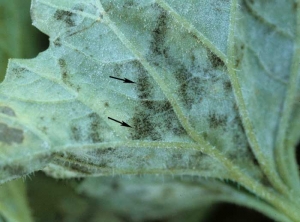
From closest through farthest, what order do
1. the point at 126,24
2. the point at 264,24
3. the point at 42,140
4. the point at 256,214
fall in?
the point at 42,140, the point at 126,24, the point at 264,24, the point at 256,214

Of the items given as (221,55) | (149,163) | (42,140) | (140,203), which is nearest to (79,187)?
(140,203)

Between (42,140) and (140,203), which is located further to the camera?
(140,203)

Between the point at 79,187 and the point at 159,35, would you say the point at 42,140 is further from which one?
the point at 79,187

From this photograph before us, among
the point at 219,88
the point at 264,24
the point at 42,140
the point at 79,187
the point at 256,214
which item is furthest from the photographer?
the point at 256,214

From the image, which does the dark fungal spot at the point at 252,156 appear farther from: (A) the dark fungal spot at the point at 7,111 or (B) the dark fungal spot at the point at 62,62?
(A) the dark fungal spot at the point at 7,111

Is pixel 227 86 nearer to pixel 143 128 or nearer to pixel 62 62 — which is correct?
pixel 143 128

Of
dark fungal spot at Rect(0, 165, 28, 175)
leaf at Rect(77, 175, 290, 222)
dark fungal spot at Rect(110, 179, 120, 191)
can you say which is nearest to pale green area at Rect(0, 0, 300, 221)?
dark fungal spot at Rect(0, 165, 28, 175)

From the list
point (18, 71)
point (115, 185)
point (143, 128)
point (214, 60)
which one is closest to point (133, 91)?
point (143, 128)
